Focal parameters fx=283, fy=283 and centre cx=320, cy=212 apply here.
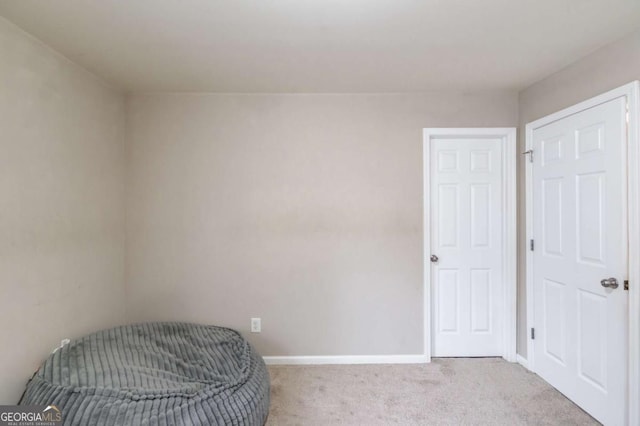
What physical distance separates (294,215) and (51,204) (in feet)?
5.58

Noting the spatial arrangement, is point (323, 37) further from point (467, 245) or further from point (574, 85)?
point (467, 245)

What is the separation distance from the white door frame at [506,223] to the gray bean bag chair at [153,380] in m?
1.59

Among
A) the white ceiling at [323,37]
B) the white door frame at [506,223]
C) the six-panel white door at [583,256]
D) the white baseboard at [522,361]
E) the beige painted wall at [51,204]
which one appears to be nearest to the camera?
the white ceiling at [323,37]

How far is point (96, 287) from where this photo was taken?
2.26 m

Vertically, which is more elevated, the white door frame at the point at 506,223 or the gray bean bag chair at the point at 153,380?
the white door frame at the point at 506,223

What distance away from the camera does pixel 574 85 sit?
202cm

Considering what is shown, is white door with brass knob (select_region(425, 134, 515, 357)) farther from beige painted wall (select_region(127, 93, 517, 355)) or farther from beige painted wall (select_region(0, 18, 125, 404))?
beige painted wall (select_region(0, 18, 125, 404))

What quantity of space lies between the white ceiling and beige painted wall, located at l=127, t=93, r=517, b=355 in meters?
0.31

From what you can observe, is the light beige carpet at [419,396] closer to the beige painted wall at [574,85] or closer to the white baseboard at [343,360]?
the white baseboard at [343,360]

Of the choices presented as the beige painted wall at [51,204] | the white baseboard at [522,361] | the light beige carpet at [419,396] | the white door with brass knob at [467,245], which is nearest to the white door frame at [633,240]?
the light beige carpet at [419,396]

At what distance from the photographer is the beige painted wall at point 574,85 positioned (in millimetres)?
1680

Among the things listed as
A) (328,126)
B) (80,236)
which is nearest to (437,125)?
(328,126)

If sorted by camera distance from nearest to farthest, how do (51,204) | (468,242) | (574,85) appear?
1. (51,204)
2. (574,85)
3. (468,242)

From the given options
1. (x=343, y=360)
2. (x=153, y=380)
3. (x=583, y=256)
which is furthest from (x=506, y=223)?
(x=153, y=380)
